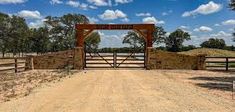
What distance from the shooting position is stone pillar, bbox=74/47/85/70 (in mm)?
29000

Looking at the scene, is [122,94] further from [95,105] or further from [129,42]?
[129,42]

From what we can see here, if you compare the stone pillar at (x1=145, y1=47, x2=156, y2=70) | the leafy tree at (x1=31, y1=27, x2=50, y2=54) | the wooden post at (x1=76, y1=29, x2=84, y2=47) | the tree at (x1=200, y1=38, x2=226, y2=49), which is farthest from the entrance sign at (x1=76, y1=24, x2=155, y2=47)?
the tree at (x1=200, y1=38, x2=226, y2=49)

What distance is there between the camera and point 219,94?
44.4 ft

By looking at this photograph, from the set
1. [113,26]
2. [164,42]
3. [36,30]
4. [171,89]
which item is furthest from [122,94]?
[164,42]

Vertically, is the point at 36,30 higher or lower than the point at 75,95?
higher

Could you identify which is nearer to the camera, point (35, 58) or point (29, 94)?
point (29, 94)

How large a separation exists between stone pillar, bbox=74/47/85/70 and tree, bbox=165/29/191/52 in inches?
3011

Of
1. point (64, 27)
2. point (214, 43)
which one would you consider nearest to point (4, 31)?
point (64, 27)

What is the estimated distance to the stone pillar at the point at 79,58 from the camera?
29.0m

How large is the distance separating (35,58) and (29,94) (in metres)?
15.7

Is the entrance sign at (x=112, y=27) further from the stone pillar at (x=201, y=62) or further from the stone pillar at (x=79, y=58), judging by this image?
the stone pillar at (x=201, y=62)

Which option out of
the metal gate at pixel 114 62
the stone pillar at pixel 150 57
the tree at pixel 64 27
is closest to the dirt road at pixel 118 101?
the stone pillar at pixel 150 57

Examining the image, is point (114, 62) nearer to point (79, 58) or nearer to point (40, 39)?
point (79, 58)

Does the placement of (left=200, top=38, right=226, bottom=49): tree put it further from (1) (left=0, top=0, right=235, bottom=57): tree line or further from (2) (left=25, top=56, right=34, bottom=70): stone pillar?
(2) (left=25, top=56, right=34, bottom=70): stone pillar
